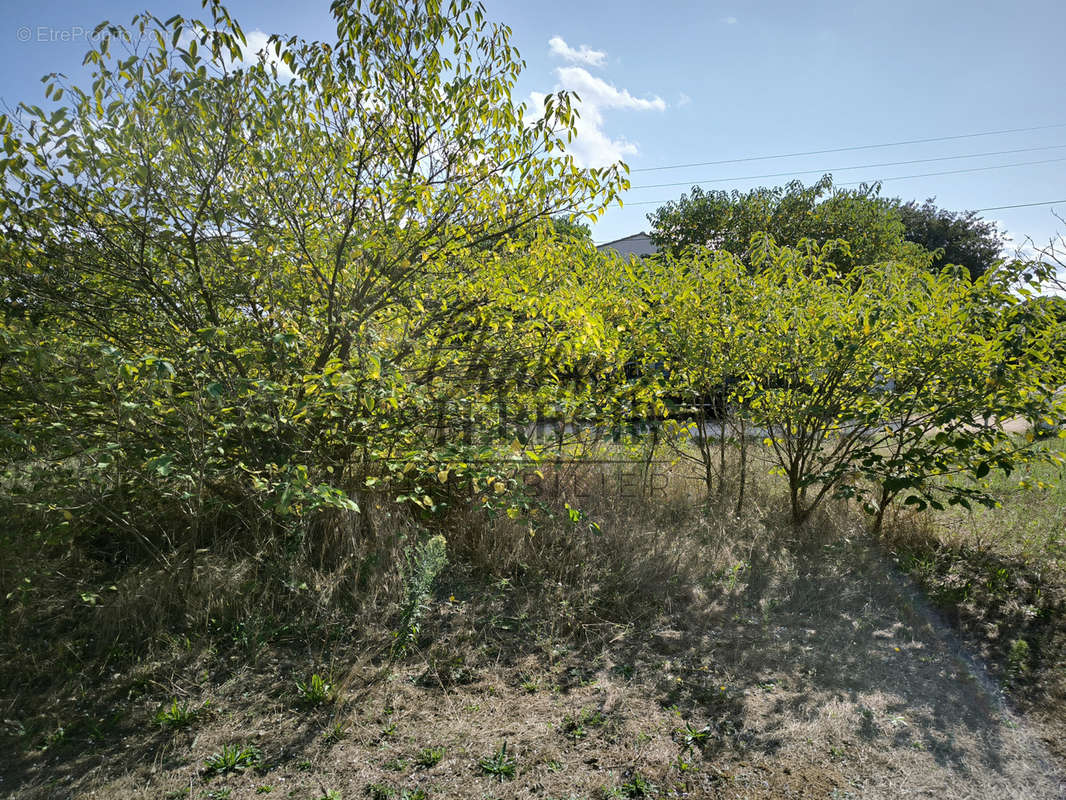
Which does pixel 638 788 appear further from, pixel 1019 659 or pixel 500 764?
pixel 1019 659

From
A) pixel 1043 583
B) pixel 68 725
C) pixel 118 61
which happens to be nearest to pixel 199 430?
pixel 68 725

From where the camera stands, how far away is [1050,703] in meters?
2.71

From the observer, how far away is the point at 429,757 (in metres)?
2.21

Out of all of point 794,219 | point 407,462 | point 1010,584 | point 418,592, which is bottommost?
point 1010,584

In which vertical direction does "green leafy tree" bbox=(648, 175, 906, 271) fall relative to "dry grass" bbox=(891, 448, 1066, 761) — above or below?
above

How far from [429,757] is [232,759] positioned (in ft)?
2.32

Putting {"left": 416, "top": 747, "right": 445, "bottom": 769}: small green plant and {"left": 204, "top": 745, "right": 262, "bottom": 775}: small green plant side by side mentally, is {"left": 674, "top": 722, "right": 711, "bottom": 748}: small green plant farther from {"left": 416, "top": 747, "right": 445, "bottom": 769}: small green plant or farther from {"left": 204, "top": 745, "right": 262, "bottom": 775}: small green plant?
{"left": 204, "top": 745, "right": 262, "bottom": 775}: small green plant

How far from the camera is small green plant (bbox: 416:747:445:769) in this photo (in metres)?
2.20

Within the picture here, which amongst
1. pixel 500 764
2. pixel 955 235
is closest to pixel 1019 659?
pixel 500 764

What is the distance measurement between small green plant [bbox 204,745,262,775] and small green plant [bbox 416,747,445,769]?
585 mm

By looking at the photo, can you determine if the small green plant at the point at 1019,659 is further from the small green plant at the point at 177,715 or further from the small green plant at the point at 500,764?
the small green plant at the point at 177,715

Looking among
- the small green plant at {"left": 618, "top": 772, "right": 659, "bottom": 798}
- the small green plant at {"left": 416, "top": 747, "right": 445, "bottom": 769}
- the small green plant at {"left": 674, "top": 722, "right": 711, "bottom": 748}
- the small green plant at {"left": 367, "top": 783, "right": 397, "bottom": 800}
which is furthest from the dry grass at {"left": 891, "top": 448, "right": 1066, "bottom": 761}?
the small green plant at {"left": 367, "top": 783, "right": 397, "bottom": 800}

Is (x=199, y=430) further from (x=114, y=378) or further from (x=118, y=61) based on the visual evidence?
(x=118, y=61)

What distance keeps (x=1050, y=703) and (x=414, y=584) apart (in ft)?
9.89
